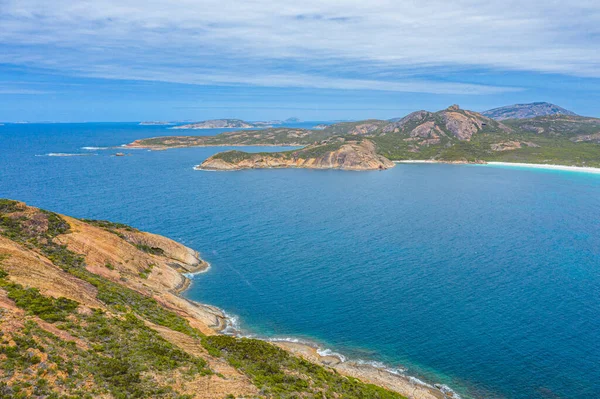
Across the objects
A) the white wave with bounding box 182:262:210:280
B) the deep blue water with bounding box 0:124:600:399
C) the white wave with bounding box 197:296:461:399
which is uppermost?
the deep blue water with bounding box 0:124:600:399

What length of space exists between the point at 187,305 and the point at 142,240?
22124mm

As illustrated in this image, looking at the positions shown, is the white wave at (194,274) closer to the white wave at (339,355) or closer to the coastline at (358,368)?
the white wave at (339,355)

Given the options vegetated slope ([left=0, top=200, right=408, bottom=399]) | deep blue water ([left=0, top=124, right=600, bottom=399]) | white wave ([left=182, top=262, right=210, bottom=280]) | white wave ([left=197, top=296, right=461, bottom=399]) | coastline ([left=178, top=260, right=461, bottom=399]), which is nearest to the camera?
vegetated slope ([left=0, top=200, right=408, bottom=399])

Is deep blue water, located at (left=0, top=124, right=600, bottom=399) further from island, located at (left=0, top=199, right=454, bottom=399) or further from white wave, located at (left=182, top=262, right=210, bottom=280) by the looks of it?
island, located at (left=0, top=199, right=454, bottom=399)

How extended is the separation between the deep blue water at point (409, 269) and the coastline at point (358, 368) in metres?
1.56

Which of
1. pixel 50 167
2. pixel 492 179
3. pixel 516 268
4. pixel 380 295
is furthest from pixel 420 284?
pixel 50 167

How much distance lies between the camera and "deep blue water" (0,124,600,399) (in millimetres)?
45938

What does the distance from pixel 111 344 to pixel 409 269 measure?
51044 mm

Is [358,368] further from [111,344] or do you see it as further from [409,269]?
[409,269]

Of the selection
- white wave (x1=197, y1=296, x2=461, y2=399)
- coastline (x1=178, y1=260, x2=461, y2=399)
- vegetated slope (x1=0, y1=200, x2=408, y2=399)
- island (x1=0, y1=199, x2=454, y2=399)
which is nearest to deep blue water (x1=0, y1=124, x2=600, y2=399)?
white wave (x1=197, y1=296, x2=461, y2=399)

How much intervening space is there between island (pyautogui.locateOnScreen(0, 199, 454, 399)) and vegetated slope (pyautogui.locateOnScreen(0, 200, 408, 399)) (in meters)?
0.08

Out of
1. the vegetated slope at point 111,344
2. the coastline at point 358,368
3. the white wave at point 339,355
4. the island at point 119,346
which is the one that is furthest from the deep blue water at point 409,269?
the vegetated slope at point 111,344

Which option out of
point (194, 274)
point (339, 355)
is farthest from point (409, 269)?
point (194, 274)

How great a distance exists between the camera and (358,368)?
142 feet
